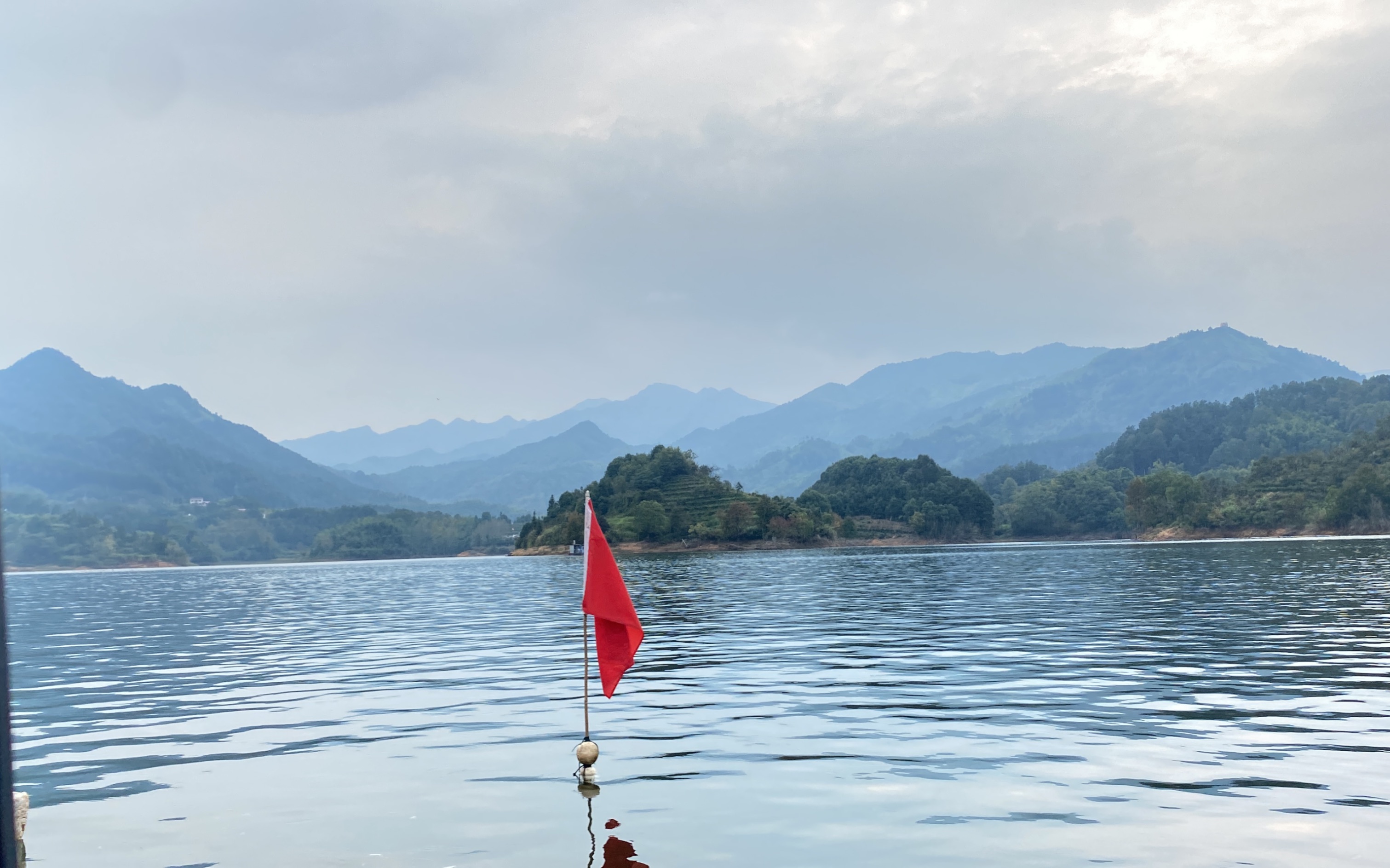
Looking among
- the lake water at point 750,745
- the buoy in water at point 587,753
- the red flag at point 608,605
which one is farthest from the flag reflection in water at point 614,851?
the red flag at point 608,605

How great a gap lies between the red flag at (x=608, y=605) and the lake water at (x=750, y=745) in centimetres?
246

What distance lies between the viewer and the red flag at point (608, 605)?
829 inches

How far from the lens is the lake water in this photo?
1739cm

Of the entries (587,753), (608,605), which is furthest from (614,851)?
(608,605)

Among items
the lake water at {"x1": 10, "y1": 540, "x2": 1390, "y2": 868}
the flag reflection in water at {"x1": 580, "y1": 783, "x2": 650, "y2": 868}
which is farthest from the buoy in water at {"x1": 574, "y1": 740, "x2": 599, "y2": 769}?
the flag reflection in water at {"x1": 580, "y1": 783, "x2": 650, "y2": 868}

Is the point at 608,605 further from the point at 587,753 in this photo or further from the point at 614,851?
the point at 614,851

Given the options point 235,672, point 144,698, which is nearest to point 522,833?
point 144,698

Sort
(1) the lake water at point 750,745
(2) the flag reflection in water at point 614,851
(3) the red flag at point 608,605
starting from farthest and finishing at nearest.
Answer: (3) the red flag at point 608,605, (1) the lake water at point 750,745, (2) the flag reflection in water at point 614,851

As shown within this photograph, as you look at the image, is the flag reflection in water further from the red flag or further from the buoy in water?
the red flag

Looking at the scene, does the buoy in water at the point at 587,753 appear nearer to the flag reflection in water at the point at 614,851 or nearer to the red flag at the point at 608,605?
the red flag at the point at 608,605

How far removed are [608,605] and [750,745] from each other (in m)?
6.06

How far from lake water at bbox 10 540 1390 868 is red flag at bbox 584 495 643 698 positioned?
2.46m

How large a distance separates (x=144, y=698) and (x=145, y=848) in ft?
68.7

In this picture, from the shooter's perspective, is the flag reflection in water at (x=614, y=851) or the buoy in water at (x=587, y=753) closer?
the flag reflection in water at (x=614, y=851)
